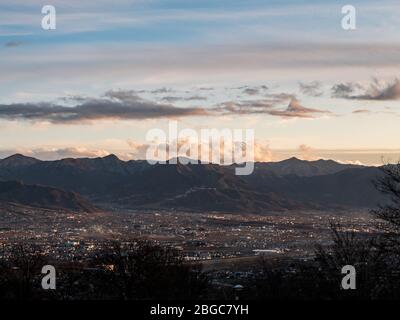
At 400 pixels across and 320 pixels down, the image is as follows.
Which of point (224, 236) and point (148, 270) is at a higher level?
A: point (224, 236)

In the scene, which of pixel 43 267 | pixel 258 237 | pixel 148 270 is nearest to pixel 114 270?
pixel 148 270

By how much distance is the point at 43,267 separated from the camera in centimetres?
4925
